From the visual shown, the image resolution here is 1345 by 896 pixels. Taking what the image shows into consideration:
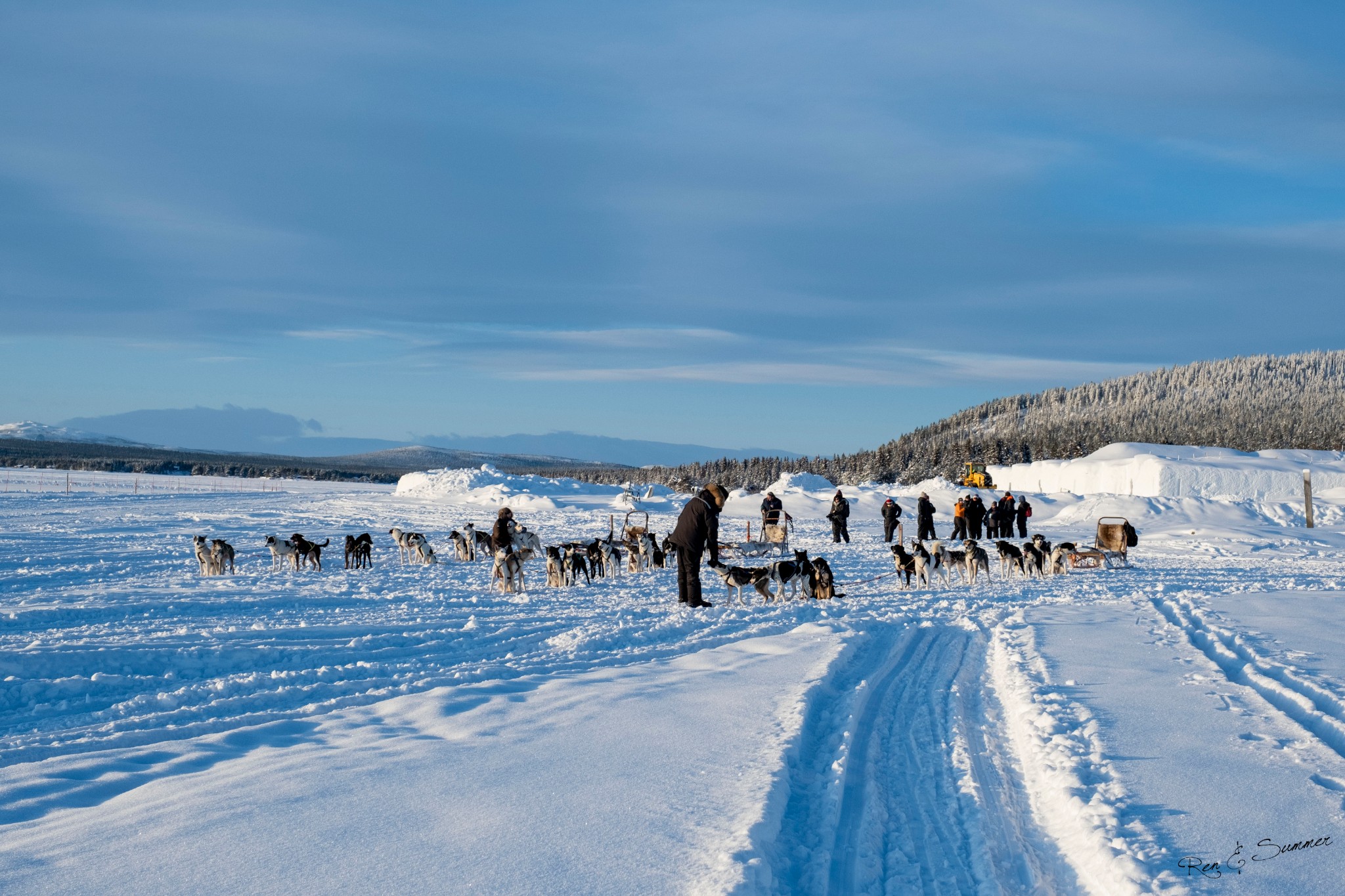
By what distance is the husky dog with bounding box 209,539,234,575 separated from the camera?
1558cm

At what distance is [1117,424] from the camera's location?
115m

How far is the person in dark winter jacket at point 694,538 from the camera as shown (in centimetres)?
1208

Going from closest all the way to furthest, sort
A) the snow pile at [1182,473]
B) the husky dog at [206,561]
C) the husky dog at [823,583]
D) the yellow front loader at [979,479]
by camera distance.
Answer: the husky dog at [823,583] < the husky dog at [206,561] < the snow pile at [1182,473] < the yellow front loader at [979,479]

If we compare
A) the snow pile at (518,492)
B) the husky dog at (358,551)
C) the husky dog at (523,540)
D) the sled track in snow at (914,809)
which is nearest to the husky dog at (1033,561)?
the husky dog at (523,540)

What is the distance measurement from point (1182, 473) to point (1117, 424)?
75.4 meters

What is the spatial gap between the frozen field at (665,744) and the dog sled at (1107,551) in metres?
4.88

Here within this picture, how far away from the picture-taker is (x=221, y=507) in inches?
1441

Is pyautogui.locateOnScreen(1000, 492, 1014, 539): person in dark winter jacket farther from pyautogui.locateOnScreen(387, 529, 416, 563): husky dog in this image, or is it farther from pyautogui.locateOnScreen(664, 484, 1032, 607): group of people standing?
pyautogui.locateOnScreen(387, 529, 416, 563): husky dog

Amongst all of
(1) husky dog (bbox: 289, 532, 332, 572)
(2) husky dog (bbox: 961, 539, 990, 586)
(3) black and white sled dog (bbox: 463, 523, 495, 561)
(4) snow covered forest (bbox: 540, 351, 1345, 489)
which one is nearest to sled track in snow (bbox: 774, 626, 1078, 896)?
(2) husky dog (bbox: 961, 539, 990, 586)

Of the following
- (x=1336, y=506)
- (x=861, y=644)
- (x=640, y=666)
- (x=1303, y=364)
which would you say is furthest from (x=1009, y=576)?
(x=1303, y=364)

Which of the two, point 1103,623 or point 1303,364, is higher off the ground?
point 1303,364

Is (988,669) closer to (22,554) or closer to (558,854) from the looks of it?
(558,854)

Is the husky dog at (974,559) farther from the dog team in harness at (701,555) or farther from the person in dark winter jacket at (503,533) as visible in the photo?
the person in dark winter jacket at (503,533)

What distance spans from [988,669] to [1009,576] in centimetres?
967
